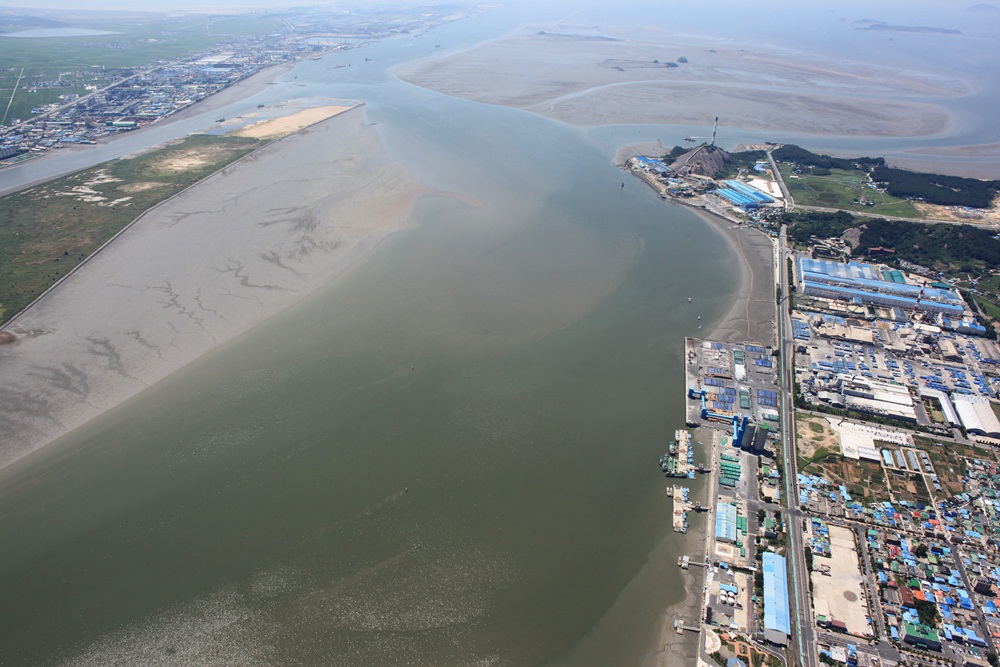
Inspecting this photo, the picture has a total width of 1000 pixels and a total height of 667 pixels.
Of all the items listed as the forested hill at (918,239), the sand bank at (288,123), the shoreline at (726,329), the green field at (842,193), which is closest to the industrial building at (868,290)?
the shoreline at (726,329)

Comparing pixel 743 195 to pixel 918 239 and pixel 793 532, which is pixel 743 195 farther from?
pixel 793 532

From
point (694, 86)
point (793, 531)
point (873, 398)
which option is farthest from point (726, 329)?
point (694, 86)

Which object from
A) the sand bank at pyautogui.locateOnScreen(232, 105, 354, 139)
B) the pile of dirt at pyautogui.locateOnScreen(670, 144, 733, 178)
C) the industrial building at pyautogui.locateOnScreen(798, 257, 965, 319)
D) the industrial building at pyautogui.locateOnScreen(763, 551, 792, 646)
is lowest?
the industrial building at pyautogui.locateOnScreen(763, 551, 792, 646)

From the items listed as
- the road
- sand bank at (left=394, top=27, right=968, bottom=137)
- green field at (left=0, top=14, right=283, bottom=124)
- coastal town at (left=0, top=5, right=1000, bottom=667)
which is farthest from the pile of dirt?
green field at (left=0, top=14, right=283, bottom=124)

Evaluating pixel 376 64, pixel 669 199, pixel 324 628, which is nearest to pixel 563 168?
pixel 669 199

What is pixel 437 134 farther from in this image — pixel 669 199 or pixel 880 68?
pixel 880 68

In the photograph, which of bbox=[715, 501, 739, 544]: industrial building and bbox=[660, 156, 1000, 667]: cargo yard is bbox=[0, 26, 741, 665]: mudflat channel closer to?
bbox=[715, 501, 739, 544]: industrial building
